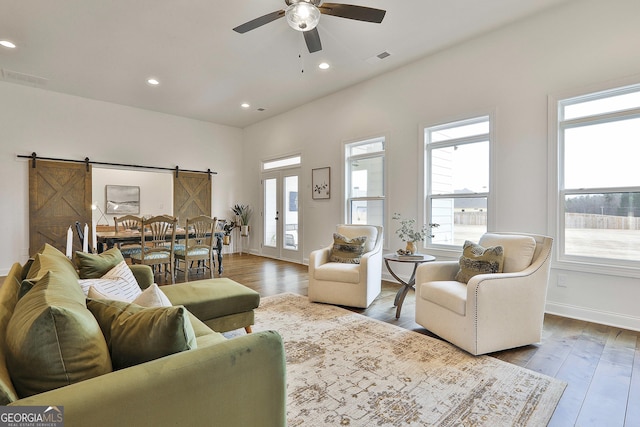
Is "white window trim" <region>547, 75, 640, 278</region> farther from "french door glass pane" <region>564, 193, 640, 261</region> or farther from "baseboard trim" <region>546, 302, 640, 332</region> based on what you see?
"baseboard trim" <region>546, 302, 640, 332</region>

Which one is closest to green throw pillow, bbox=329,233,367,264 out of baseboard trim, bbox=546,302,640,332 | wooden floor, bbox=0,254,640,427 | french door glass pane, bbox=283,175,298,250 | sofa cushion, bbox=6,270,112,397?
wooden floor, bbox=0,254,640,427

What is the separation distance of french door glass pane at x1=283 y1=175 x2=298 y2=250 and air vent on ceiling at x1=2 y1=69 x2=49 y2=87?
14.6 ft

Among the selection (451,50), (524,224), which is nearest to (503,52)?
(451,50)

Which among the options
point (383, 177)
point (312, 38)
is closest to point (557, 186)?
point (383, 177)

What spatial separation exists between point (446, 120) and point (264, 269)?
3892mm

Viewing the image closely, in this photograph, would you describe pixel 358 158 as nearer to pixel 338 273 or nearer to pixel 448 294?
pixel 338 273

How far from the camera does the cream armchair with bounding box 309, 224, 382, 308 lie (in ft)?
11.3

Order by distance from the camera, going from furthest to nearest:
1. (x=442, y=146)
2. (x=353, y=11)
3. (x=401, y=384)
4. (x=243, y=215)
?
(x=243, y=215)
(x=442, y=146)
(x=353, y=11)
(x=401, y=384)

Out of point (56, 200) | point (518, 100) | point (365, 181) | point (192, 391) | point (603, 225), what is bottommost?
point (192, 391)

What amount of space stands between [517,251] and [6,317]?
3.25 metres

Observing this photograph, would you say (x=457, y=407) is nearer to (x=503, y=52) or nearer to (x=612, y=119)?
(x=612, y=119)

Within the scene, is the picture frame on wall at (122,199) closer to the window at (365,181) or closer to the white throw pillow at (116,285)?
the window at (365,181)

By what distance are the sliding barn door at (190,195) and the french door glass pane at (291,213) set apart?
2.00m

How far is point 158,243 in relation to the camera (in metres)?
4.70
